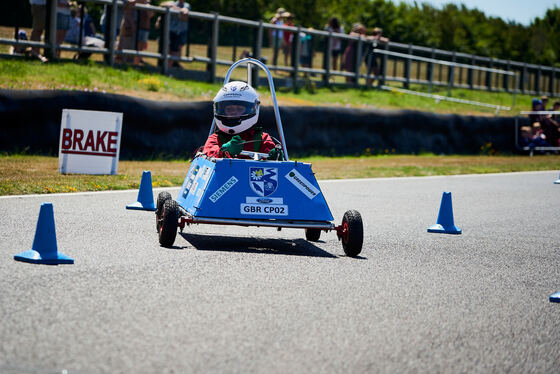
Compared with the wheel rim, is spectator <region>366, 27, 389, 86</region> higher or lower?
higher

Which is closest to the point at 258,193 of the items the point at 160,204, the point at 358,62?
the point at 160,204

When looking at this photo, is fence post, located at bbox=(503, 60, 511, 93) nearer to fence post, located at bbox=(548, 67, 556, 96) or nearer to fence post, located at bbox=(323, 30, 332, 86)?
fence post, located at bbox=(548, 67, 556, 96)

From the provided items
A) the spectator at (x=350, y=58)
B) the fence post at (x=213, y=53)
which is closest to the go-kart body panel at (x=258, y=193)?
the fence post at (x=213, y=53)

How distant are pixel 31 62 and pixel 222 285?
1344 centimetres

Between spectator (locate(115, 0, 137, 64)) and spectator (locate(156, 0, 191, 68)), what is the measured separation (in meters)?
0.89

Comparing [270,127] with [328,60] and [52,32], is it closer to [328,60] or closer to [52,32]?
[52,32]

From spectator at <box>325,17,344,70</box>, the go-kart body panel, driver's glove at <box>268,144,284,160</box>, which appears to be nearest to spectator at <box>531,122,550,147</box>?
spectator at <box>325,17,344,70</box>

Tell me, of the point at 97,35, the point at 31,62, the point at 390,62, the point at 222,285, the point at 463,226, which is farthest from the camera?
the point at 390,62

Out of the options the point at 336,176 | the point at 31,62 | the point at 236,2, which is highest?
the point at 236,2

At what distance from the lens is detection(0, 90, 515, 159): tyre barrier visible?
48.3ft

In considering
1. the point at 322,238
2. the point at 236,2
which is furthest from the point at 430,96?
the point at 322,238

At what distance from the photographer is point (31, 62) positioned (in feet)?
60.8

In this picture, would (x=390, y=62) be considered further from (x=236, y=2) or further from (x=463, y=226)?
(x=463, y=226)

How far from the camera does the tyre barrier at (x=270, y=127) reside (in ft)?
48.3
